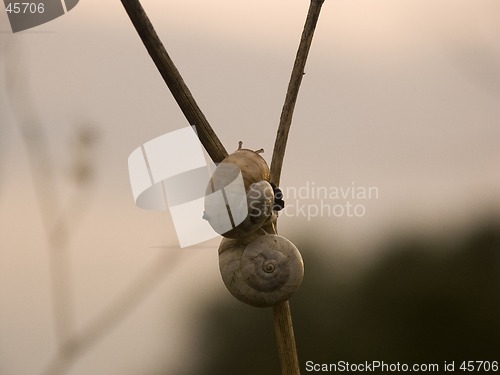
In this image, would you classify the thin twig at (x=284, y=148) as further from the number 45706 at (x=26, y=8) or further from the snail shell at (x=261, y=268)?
the number 45706 at (x=26, y=8)

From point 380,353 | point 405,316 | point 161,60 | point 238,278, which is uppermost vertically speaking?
point 161,60

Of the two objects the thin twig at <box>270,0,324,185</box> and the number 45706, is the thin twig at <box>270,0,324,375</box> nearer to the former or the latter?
the thin twig at <box>270,0,324,185</box>

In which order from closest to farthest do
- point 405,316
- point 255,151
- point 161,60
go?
point 161,60 → point 255,151 → point 405,316

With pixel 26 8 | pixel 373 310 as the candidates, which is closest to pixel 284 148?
pixel 26 8

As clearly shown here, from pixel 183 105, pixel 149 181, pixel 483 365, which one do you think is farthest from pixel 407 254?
pixel 183 105

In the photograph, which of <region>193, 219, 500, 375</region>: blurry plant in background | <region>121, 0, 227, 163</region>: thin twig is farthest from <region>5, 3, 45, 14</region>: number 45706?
<region>193, 219, 500, 375</region>: blurry plant in background

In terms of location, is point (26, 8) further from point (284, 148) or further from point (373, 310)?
point (373, 310)

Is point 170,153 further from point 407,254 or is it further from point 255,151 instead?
point 407,254
